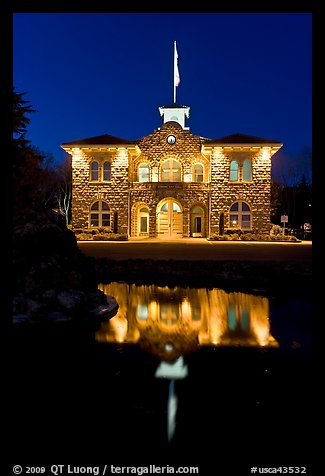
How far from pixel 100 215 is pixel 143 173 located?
18.9 feet

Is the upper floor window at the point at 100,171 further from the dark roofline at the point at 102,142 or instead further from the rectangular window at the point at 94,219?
the rectangular window at the point at 94,219

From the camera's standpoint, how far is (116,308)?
7703 mm

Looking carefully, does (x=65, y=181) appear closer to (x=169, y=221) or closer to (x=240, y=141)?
(x=169, y=221)

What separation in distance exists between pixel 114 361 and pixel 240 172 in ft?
Answer: 98.2

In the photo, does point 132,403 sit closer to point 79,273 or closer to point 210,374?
point 210,374

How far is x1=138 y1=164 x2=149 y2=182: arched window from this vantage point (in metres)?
34.6

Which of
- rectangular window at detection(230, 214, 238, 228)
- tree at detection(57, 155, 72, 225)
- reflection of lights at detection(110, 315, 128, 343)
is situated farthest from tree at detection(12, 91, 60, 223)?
tree at detection(57, 155, 72, 225)

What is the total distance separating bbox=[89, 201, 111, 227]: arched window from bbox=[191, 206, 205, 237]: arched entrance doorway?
7.87 metres

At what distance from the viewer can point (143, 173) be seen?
3472 cm

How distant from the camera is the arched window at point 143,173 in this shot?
3456 centimetres

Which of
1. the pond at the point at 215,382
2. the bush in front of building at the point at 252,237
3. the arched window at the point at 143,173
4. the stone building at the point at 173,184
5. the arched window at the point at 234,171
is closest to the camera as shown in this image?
the pond at the point at 215,382

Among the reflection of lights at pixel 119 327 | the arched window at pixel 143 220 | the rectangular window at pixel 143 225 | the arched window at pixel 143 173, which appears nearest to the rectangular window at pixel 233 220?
the arched window at pixel 143 220

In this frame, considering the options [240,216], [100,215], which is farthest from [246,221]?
[100,215]
